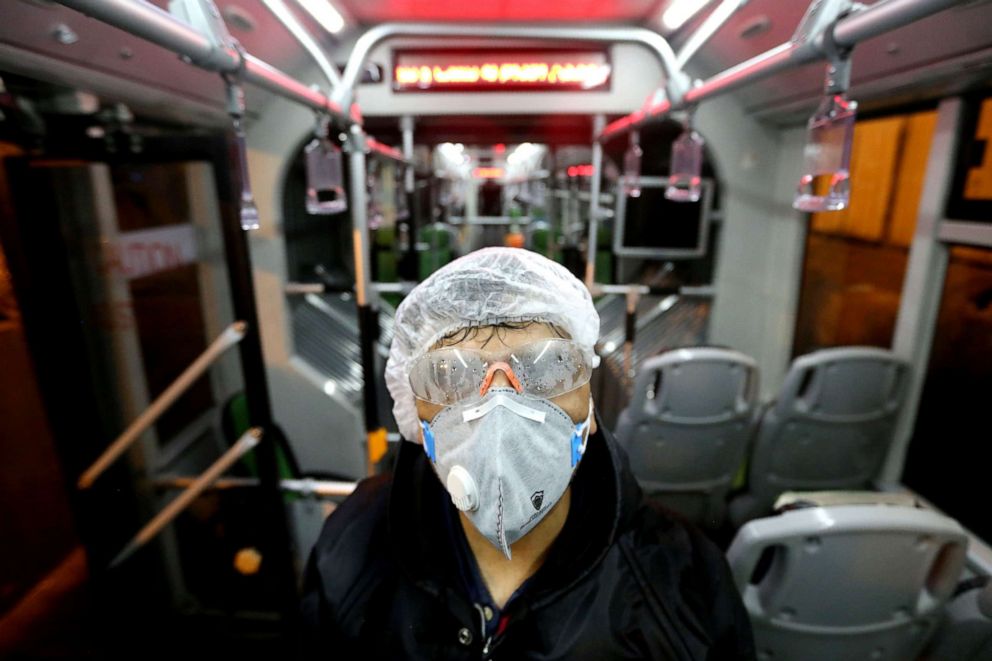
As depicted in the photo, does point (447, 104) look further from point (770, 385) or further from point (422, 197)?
point (770, 385)

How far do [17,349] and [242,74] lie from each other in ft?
8.79

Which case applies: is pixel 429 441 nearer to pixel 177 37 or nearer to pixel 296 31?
pixel 177 37

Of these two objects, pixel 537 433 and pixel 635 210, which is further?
pixel 635 210

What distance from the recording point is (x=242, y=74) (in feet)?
4.19

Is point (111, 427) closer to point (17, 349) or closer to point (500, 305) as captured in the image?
point (17, 349)

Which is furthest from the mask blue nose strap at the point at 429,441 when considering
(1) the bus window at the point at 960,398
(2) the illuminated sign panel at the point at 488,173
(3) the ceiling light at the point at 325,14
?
(2) the illuminated sign panel at the point at 488,173

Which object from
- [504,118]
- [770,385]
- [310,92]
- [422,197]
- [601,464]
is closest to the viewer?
[601,464]

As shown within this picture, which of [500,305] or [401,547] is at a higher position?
[500,305]

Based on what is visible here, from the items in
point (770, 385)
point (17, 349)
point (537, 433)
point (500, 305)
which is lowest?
point (770, 385)

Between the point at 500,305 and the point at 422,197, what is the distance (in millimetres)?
4533

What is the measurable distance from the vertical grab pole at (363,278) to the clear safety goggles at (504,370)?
1.34m

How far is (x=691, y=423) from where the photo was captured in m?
2.64

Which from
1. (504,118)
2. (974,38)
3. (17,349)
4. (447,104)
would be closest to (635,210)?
(504,118)

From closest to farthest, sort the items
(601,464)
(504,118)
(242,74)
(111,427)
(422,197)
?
(601,464) → (242,74) → (111,427) → (504,118) → (422,197)
